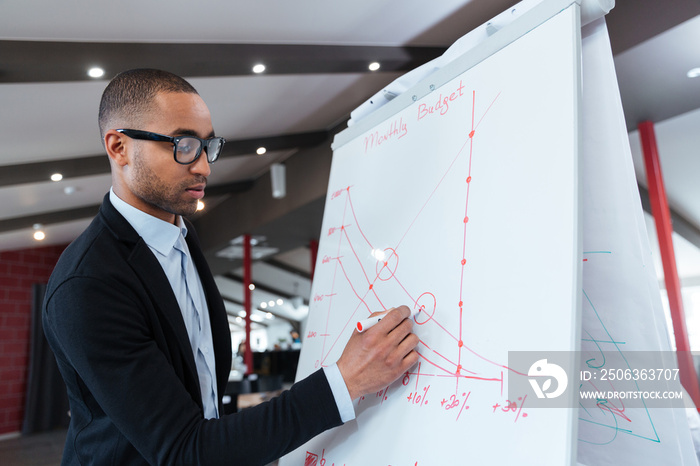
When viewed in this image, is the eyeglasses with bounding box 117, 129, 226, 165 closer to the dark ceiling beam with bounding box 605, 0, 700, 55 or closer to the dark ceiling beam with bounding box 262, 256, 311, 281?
the dark ceiling beam with bounding box 605, 0, 700, 55

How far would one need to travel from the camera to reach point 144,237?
3.57 ft

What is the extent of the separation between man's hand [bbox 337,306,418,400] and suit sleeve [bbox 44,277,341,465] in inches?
2.2

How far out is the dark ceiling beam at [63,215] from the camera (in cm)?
669

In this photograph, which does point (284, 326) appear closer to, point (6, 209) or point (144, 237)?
point (6, 209)

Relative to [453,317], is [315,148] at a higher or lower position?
higher

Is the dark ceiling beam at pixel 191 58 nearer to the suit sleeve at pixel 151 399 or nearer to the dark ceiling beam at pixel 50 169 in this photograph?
the dark ceiling beam at pixel 50 169

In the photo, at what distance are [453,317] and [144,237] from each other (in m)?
0.68

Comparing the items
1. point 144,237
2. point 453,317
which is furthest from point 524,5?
point 144,237

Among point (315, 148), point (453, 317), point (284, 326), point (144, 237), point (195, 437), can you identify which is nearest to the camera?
point (195, 437)

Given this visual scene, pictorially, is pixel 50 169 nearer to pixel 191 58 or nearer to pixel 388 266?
pixel 191 58

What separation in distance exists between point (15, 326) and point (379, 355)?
9.42m

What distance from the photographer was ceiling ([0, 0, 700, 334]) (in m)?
2.83

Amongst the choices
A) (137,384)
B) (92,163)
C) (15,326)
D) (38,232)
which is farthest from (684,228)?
(15,326)

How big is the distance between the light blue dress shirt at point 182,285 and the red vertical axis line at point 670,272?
339 cm
